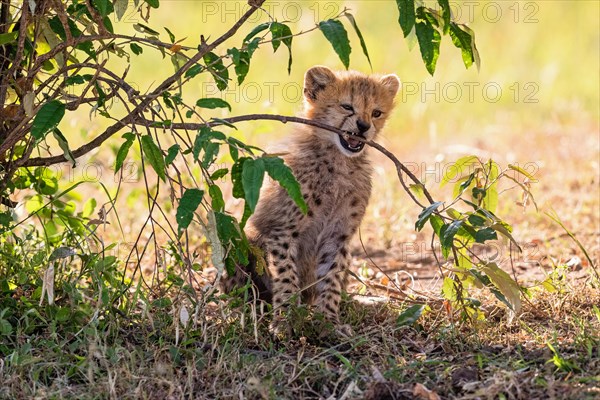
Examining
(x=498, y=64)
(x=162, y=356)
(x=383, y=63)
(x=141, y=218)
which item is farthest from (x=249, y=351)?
(x=498, y=64)

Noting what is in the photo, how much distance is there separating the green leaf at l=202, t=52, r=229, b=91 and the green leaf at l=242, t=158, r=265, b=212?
593 mm

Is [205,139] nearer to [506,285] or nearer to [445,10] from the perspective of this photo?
[445,10]

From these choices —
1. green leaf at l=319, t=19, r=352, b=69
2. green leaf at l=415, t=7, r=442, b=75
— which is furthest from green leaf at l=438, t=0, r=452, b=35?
green leaf at l=319, t=19, r=352, b=69

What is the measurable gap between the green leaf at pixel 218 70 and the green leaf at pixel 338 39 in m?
0.53

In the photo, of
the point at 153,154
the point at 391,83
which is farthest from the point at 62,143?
the point at 391,83

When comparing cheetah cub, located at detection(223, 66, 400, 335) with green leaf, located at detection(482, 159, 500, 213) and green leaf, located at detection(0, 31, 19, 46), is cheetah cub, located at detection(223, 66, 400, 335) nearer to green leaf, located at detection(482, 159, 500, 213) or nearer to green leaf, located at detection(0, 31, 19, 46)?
green leaf, located at detection(482, 159, 500, 213)

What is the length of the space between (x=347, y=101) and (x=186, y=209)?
1648mm

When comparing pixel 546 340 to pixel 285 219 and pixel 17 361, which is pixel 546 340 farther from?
pixel 17 361

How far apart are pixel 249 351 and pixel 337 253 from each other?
1.05 m

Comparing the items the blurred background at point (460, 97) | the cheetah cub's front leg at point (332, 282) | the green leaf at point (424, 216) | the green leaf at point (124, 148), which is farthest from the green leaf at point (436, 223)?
the blurred background at point (460, 97)

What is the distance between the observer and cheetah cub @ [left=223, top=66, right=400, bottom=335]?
182 inches

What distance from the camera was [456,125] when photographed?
9.02 m

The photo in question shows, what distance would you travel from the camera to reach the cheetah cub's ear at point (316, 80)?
16.3 feet

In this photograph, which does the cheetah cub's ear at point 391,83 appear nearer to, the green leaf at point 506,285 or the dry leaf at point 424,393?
the green leaf at point 506,285
